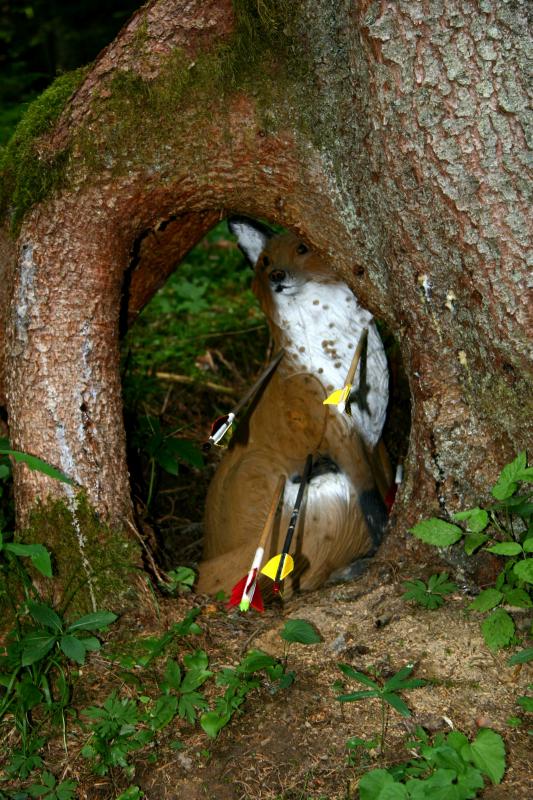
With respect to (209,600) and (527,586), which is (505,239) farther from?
(209,600)

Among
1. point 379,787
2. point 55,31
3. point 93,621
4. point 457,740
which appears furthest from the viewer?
point 55,31

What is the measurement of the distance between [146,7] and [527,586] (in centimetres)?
212

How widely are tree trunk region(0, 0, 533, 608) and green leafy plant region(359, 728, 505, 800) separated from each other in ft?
2.58

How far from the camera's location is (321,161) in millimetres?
2521

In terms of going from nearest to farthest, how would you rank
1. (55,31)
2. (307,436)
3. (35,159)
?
1. (35,159)
2. (307,436)
3. (55,31)

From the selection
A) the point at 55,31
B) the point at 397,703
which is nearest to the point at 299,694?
the point at 397,703

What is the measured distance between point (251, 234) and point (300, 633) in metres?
1.69

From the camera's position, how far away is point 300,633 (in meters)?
2.48

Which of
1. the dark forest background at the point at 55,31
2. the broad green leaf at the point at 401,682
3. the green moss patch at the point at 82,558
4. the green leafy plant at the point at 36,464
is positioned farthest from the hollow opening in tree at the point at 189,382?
the dark forest background at the point at 55,31

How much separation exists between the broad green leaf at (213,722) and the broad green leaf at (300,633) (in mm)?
326

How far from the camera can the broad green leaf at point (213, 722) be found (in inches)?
87.1

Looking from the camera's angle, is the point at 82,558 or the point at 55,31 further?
the point at 55,31

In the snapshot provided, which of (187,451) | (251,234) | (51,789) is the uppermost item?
(251,234)

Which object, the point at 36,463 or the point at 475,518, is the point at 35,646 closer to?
the point at 36,463
